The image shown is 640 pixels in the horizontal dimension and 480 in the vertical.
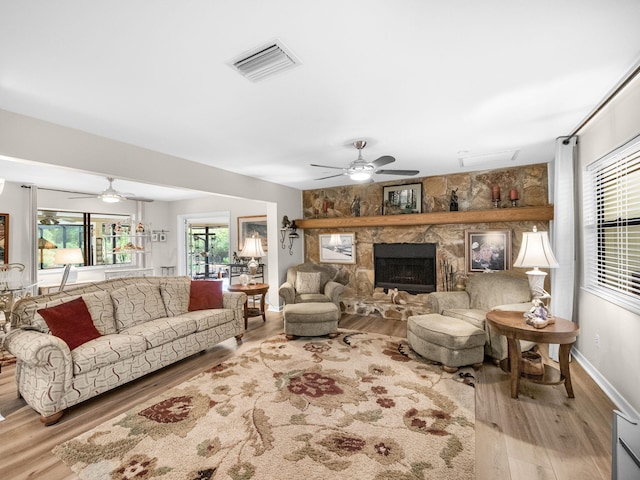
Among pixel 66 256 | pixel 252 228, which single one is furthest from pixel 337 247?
pixel 66 256

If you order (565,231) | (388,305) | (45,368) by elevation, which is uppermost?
(565,231)

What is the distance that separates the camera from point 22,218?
5.41m

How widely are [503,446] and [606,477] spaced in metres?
0.50

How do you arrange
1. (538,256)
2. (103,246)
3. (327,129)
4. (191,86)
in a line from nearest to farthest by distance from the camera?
(191,86) < (538,256) < (327,129) < (103,246)

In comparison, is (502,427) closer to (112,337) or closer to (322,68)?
(322,68)

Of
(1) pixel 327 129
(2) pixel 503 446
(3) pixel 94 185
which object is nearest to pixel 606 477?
(2) pixel 503 446

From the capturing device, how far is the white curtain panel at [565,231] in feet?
10.6

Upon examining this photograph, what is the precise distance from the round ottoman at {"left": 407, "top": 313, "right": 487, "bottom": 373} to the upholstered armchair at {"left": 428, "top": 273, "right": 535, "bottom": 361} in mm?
283

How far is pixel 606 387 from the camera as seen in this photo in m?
2.61

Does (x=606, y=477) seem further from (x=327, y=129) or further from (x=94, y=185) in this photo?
(x=94, y=185)

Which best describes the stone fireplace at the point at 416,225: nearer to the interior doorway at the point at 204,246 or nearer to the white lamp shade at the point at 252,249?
the white lamp shade at the point at 252,249

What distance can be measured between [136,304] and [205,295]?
82 cm

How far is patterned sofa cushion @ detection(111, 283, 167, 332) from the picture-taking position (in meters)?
3.21

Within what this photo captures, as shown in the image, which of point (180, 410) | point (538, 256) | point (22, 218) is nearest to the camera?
point (180, 410)
